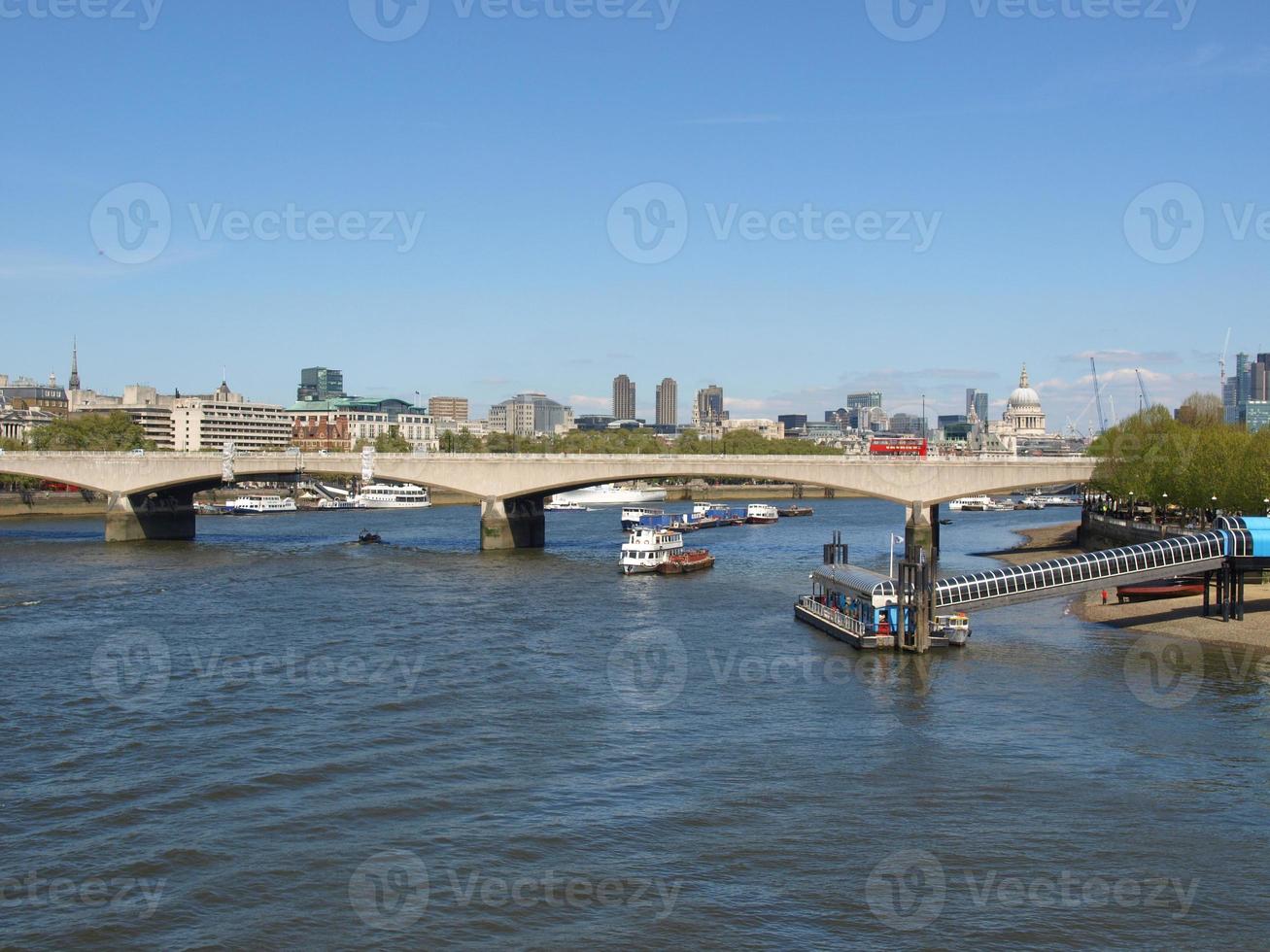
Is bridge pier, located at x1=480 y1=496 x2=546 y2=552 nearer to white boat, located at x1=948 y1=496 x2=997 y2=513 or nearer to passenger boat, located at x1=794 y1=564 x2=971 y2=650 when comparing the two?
passenger boat, located at x1=794 y1=564 x2=971 y2=650

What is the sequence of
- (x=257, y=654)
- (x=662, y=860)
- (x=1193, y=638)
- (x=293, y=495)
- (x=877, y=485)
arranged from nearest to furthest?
(x=662, y=860) → (x=257, y=654) → (x=1193, y=638) → (x=877, y=485) → (x=293, y=495)

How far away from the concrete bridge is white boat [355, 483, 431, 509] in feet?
135

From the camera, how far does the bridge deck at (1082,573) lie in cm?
4494

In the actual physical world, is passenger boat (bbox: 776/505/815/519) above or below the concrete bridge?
below

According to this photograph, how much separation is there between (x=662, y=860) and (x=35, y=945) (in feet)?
32.3

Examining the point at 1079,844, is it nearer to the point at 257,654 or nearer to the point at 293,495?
the point at 257,654

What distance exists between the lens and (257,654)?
41.3 m

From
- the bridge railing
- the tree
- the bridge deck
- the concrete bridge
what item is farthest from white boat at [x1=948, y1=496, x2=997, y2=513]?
the bridge deck

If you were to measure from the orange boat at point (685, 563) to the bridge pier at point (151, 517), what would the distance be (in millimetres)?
40479

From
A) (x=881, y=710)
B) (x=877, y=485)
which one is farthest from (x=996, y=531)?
(x=881, y=710)

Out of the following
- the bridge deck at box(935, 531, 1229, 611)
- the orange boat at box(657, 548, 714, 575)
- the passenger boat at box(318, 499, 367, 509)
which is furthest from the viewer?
the passenger boat at box(318, 499, 367, 509)

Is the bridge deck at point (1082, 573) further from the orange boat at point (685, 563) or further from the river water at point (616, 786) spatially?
the orange boat at point (685, 563)

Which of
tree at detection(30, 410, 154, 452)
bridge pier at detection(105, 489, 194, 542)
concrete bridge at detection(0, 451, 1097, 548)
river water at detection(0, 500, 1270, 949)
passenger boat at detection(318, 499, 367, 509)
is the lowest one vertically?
river water at detection(0, 500, 1270, 949)

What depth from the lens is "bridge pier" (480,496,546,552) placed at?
82.6 m
